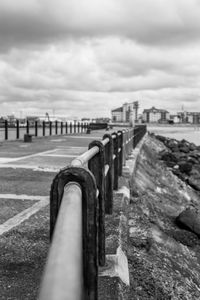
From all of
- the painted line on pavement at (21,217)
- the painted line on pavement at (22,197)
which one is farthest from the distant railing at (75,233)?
the painted line on pavement at (22,197)

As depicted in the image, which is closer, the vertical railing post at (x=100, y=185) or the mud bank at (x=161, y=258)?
the vertical railing post at (x=100, y=185)

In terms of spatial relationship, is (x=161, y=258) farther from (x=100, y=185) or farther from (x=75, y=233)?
(x=75, y=233)

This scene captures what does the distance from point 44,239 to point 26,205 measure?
65.7 inches

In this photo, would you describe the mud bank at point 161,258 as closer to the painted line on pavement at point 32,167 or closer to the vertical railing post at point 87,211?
the vertical railing post at point 87,211

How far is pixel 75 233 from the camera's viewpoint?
1.16 metres

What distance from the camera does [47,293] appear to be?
2.63ft

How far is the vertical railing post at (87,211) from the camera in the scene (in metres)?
2.01

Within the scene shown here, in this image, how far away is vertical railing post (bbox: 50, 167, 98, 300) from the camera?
2008 mm

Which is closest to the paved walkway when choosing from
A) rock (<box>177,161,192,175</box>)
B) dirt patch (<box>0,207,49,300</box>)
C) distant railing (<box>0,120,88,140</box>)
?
dirt patch (<box>0,207,49,300</box>)

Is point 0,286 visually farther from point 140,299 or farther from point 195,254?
point 195,254

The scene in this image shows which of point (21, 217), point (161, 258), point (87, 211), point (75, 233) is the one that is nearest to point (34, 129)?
point (21, 217)

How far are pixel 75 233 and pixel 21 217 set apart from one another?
3.97 meters

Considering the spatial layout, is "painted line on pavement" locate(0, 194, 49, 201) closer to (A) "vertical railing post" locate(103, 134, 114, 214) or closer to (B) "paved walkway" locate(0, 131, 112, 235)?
(B) "paved walkway" locate(0, 131, 112, 235)

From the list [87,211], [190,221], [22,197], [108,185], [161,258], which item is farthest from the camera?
[190,221]
